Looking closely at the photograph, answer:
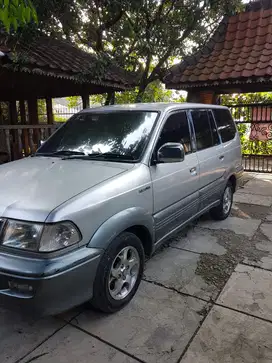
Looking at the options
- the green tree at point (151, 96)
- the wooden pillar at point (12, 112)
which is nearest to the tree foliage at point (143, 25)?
the wooden pillar at point (12, 112)

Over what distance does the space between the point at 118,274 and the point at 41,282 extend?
2.76 feet

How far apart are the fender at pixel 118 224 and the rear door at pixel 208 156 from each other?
1431 millimetres

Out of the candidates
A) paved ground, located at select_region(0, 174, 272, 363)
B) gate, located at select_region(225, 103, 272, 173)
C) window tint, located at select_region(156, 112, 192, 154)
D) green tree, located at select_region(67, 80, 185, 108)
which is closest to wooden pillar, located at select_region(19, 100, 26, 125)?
green tree, located at select_region(67, 80, 185, 108)

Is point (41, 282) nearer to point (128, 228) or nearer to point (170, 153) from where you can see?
point (128, 228)

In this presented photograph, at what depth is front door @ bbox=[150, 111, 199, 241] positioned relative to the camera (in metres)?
3.18

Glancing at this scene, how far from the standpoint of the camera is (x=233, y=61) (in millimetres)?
7891

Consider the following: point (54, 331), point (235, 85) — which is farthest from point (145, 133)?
point (235, 85)

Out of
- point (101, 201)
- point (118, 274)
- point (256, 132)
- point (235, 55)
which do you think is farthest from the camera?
point (256, 132)

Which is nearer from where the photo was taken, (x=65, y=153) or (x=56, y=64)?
(x=65, y=153)

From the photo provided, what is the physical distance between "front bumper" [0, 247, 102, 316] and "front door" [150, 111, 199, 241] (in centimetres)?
116

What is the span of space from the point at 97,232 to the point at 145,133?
133cm

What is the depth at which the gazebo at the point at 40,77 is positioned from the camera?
5996mm

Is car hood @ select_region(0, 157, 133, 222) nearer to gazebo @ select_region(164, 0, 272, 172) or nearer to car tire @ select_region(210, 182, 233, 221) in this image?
car tire @ select_region(210, 182, 233, 221)

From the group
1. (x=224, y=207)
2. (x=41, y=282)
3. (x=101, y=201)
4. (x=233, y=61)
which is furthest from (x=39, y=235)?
(x=233, y=61)
